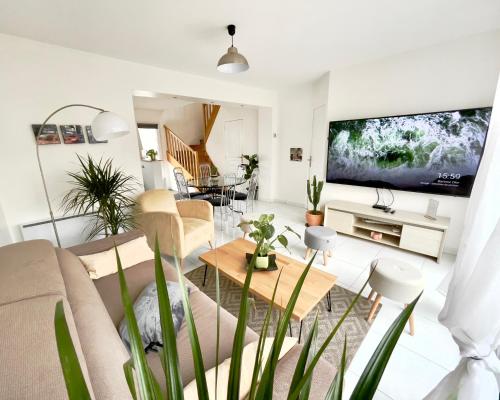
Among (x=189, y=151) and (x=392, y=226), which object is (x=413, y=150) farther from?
(x=189, y=151)

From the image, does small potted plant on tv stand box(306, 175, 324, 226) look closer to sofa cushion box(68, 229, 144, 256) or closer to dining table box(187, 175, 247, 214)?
dining table box(187, 175, 247, 214)

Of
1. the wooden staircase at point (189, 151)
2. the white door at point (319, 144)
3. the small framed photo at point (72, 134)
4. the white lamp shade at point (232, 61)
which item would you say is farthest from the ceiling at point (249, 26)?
the wooden staircase at point (189, 151)

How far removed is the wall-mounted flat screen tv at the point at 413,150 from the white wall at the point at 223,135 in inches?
94.3

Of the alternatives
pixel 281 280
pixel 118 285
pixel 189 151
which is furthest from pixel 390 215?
pixel 189 151

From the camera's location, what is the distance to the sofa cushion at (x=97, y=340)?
2.32ft

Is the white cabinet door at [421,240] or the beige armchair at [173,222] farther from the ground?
the beige armchair at [173,222]

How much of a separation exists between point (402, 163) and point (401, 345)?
2.18 m

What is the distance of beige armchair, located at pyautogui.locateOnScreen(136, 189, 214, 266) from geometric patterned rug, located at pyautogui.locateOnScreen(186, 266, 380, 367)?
437 millimetres

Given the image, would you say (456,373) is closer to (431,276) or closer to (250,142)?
(431,276)

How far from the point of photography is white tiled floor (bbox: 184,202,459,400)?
1391mm

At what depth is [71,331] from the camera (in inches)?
31.2

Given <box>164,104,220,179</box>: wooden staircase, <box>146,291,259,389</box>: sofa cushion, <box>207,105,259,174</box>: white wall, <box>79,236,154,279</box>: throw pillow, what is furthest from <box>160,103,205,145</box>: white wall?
<box>146,291,259,389</box>: sofa cushion

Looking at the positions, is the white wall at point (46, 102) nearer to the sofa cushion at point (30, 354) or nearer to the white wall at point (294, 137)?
the sofa cushion at point (30, 354)

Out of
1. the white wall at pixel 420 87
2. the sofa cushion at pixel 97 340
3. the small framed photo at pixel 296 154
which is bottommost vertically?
the sofa cushion at pixel 97 340
